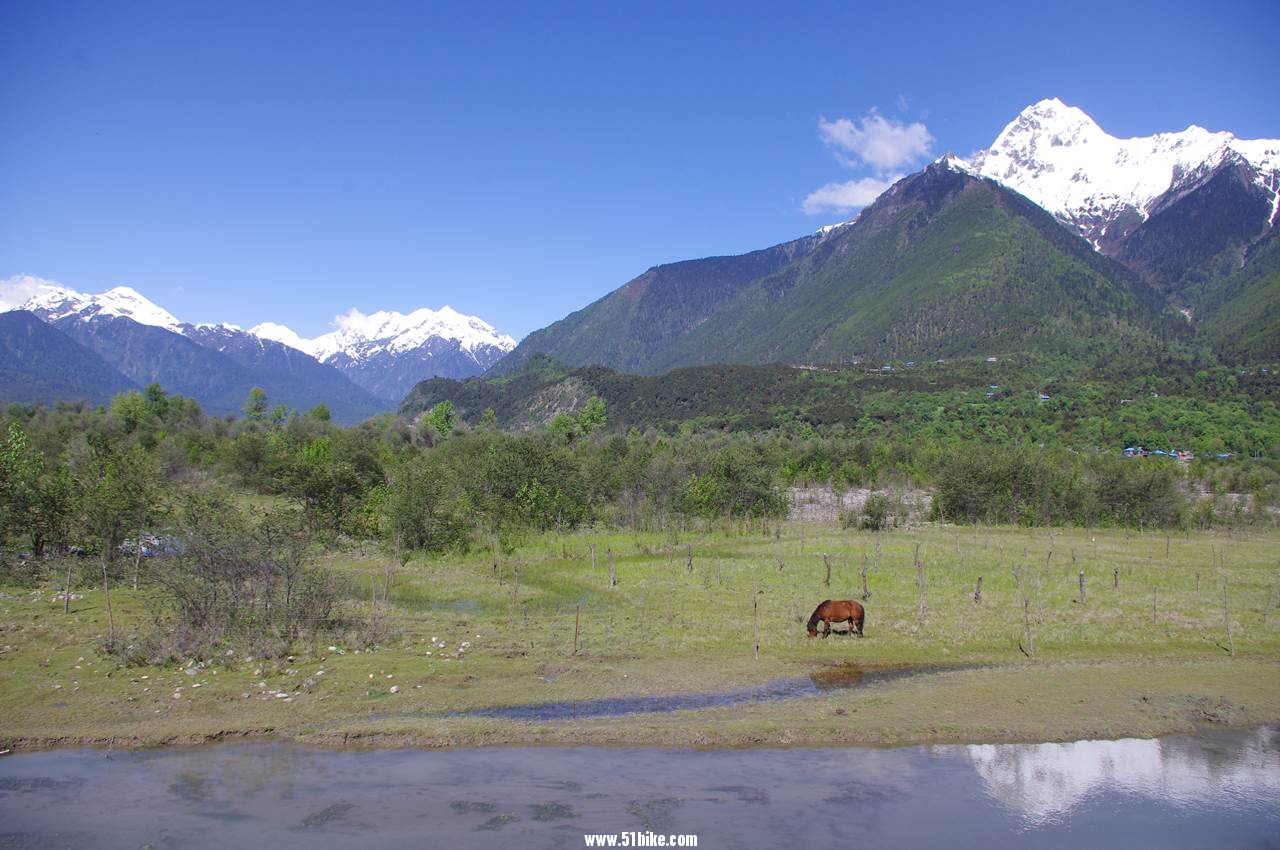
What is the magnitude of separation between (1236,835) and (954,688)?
980cm

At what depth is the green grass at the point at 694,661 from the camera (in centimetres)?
2219

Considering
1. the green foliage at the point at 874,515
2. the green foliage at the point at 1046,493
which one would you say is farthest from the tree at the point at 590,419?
the green foliage at the point at 874,515

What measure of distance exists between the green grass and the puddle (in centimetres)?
67

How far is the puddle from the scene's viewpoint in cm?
2373

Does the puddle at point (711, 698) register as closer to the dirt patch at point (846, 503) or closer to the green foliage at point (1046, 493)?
the dirt patch at point (846, 503)

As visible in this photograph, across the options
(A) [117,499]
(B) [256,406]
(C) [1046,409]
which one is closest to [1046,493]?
(C) [1046,409]

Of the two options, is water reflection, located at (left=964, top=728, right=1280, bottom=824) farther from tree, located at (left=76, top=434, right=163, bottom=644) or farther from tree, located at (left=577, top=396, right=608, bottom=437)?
tree, located at (left=577, top=396, right=608, bottom=437)

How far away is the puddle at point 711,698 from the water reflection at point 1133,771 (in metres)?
6.42

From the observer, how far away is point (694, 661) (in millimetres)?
29594

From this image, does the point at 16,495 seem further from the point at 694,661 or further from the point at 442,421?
the point at 442,421

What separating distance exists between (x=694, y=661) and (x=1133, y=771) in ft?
47.9

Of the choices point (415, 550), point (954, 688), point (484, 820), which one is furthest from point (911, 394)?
point (484, 820)

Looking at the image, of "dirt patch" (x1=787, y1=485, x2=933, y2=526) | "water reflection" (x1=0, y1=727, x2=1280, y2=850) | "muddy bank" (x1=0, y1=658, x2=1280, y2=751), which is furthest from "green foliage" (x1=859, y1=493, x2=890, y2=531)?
"water reflection" (x1=0, y1=727, x2=1280, y2=850)

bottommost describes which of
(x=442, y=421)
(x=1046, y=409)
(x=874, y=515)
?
(x=874, y=515)
